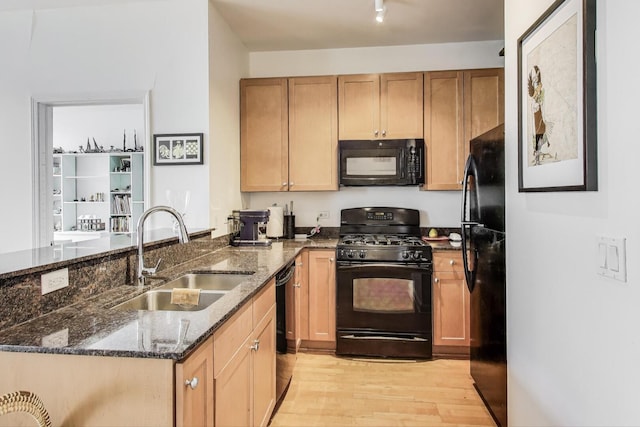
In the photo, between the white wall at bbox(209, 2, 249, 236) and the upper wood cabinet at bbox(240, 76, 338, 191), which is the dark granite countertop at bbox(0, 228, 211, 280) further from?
the upper wood cabinet at bbox(240, 76, 338, 191)

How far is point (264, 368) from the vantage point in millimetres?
2006

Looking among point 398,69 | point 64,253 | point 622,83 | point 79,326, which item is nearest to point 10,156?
point 64,253

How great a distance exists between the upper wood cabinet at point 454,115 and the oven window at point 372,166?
334mm

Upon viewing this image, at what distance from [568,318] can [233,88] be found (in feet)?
10.1

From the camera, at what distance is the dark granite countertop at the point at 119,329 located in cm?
110

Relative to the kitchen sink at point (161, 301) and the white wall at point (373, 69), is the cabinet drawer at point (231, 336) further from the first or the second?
the white wall at point (373, 69)

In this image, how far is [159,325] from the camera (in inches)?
51.3

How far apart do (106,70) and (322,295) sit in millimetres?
2487

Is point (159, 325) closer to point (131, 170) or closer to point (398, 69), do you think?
point (398, 69)

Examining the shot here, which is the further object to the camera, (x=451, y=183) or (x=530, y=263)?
(x=451, y=183)

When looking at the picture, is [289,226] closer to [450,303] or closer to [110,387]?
[450,303]

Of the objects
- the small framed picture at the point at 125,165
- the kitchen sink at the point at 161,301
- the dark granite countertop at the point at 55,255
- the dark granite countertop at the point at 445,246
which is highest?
the small framed picture at the point at 125,165

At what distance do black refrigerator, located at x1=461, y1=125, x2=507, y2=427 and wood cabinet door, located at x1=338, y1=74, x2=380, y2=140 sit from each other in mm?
1142

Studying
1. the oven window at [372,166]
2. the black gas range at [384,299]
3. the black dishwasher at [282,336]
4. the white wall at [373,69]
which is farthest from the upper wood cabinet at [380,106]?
the black dishwasher at [282,336]
